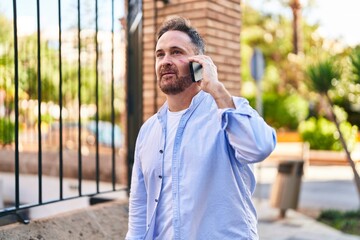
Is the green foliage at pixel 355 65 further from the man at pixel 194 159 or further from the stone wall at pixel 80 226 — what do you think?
the man at pixel 194 159

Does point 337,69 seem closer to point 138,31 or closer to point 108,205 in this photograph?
point 138,31

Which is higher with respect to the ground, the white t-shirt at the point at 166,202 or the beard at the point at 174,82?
the beard at the point at 174,82

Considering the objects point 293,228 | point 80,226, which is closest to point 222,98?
point 80,226

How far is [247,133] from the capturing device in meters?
1.92

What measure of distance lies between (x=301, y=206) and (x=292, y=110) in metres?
18.7

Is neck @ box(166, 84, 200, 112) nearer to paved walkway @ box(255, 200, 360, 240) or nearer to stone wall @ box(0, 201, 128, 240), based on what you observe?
stone wall @ box(0, 201, 128, 240)

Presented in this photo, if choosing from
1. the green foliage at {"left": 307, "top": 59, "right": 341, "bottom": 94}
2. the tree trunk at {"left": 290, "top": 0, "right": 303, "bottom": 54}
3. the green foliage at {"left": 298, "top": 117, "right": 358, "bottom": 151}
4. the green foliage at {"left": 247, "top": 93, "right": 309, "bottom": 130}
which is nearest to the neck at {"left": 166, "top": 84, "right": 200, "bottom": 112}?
the green foliage at {"left": 307, "top": 59, "right": 341, "bottom": 94}

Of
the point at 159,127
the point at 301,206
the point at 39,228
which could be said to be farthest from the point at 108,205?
the point at 301,206

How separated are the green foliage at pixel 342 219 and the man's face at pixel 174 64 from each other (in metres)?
5.65

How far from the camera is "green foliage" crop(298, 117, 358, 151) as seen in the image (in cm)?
1812

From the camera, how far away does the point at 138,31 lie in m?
5.12

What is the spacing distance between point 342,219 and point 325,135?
1150 centimetres

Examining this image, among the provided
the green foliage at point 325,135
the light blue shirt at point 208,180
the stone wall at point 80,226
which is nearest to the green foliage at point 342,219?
the stone wall at point 80,226

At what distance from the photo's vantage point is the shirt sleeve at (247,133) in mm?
1916
